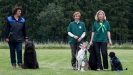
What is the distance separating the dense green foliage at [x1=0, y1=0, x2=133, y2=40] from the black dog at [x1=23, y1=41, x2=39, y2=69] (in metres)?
47.0

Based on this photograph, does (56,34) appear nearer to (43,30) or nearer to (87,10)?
(43,30)

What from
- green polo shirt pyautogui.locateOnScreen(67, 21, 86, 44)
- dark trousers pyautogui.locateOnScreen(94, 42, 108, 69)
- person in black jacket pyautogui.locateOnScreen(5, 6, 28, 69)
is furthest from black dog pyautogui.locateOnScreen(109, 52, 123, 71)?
person in black jacket pyautogui.locateOnScreen(5, 6, 28, 69)

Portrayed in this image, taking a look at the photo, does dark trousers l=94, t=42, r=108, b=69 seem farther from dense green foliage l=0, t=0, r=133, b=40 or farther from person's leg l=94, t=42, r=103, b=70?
dense green foliage l=0, t=0, r=133, b=40

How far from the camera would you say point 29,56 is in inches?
399

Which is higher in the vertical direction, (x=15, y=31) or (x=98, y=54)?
(x=15, y=31)

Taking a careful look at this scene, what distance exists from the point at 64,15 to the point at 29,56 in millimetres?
50165

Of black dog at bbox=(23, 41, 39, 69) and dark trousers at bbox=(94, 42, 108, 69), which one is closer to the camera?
black dog at bbox=(23, 41, 39, 69)

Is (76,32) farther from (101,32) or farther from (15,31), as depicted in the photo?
(15,31)

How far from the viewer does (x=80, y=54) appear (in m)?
9.90

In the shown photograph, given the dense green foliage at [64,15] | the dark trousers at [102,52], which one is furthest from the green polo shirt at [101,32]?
the dense green foliage at [64,15]

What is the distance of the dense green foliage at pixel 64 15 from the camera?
58156 millimetres

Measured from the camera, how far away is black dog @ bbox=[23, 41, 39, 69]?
1002 centimetres

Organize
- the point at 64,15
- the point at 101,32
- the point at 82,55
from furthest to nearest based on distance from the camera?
the point at 64,15 < the point at 101,32 < the point at 82,55

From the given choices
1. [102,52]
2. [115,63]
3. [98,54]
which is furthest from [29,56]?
[115,63]
